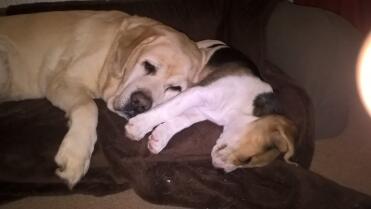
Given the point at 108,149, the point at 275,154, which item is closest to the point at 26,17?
the point at 108,149

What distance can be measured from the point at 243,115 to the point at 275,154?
35 cm

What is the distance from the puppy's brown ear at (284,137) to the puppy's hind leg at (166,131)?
2.07 ft

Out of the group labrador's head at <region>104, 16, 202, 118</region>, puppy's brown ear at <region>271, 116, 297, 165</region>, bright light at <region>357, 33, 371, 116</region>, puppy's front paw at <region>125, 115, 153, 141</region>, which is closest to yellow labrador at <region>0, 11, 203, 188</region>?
labrador's head at <region>104, 16, 202, 118</region>

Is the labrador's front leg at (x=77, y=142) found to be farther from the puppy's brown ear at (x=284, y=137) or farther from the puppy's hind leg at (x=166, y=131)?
the puppy's brown ear at (x=284, y=137)

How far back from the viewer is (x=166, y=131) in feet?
8.72

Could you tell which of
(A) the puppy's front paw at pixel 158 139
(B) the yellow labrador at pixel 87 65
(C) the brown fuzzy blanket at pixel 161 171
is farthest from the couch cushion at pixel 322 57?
(A) the puppy's front paw at pixel 158 139

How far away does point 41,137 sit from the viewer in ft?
8.77

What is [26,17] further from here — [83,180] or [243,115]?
[243,115]

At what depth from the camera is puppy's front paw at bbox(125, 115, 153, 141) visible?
8.61ft

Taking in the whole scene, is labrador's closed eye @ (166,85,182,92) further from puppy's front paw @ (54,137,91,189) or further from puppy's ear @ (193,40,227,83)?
puppy's front paw @ (54,137,91,189)

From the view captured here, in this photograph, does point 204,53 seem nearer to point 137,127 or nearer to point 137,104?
point 137,104

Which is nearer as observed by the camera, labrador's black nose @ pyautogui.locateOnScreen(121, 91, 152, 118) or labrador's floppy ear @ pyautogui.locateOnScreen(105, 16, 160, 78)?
labrador's black nose @ pyautogui.locateOnScreen(121, 91, 152, 118)

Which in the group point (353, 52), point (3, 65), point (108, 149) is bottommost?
point (108, 149)

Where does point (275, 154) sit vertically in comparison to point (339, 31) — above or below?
below
